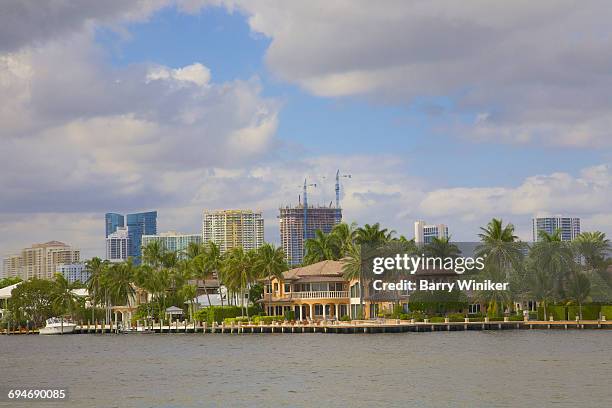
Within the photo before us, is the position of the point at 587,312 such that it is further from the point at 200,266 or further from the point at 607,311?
the point at 200,266

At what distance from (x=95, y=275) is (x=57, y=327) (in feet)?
34.8

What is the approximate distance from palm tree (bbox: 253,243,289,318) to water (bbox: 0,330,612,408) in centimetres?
2482

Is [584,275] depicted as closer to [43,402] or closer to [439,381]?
[439,381]

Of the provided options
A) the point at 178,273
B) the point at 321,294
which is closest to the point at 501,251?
the point at 321,294

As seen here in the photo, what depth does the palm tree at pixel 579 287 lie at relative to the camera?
122875mm

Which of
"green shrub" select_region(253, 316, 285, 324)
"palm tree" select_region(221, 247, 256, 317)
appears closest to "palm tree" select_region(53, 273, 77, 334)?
"palm tree" select_region(221, 247, 256, 317)

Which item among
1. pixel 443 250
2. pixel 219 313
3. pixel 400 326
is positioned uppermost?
pixel 443 250

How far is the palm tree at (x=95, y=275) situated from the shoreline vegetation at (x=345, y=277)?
0.18 m

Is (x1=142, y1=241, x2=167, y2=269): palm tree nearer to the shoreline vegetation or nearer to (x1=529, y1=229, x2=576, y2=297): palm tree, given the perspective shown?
the shoreline vegetation

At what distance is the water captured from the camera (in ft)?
179

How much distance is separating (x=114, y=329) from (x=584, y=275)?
69.6 metres

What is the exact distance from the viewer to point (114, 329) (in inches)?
6058

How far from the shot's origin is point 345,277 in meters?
131

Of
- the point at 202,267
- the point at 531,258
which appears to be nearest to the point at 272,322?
the point at 202,267
